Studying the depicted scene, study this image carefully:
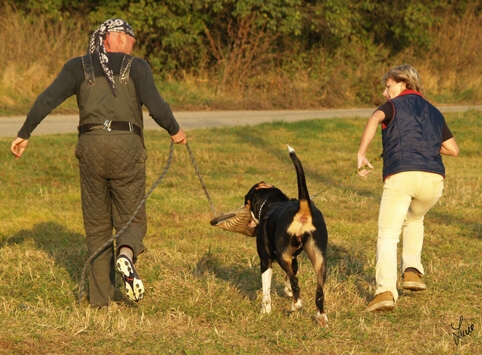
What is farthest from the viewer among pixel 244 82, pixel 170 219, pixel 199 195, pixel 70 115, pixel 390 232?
pixel 244 82

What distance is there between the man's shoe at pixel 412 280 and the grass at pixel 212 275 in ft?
0.33

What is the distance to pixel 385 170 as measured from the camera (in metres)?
6.16

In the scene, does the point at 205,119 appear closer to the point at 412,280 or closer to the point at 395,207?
the point at 412,280

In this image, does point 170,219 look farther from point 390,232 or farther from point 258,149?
point 258,149

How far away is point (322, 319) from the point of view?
554 cm

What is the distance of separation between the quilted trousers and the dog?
2.89ft

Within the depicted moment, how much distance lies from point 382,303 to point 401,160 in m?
1.02

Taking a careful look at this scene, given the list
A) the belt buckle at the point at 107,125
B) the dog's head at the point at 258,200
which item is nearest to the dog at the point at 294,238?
the dog's head at the point at 258,200

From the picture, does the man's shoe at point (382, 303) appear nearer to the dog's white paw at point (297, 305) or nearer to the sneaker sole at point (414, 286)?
the sneaker sole at point (414, 286)

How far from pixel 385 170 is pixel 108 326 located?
2.27 meters

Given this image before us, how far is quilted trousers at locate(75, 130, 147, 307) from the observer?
18.6ft

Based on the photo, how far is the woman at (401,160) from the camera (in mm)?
6020

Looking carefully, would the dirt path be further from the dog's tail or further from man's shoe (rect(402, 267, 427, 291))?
the dog's tail

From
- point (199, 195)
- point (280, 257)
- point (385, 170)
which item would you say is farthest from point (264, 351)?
point (199, 195)
